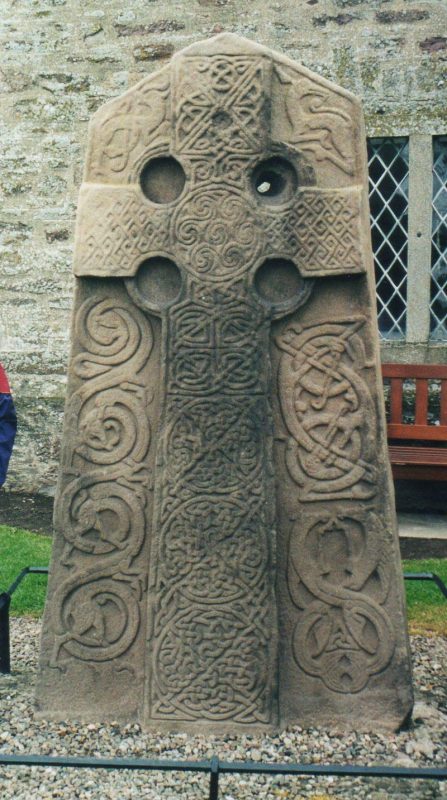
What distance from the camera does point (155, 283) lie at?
3129 millimetres

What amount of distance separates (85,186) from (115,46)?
13.1 feet

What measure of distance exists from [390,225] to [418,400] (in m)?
1.35

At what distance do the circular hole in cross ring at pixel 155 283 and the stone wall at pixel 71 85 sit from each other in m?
3.75

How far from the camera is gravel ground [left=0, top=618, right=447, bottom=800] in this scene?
9.11 ft

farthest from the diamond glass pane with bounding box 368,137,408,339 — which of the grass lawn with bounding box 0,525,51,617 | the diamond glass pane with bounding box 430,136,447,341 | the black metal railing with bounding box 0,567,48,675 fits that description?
the black metal railing with bounding box 0,567,48,675

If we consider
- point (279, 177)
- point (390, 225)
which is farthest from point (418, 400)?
point (279, 177)

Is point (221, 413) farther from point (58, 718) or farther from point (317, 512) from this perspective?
point (58, 718)

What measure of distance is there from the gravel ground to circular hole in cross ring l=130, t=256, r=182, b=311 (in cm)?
147

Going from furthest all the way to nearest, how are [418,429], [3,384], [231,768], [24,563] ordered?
[418,429]
[24,563]
[3,384]
[231,768]

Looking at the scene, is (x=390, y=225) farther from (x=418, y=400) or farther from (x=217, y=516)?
(x=217, y=516)

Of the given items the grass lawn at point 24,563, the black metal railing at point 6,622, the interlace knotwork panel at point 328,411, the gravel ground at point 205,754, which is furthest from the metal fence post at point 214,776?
the grass lawn at point 24,563

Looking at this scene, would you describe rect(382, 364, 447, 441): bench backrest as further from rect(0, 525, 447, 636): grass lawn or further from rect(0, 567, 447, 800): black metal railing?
rect(0, 567, 447, 800): black metal railing

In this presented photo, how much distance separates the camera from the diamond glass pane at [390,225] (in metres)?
6.51

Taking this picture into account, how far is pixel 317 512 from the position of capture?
308 centimetres
